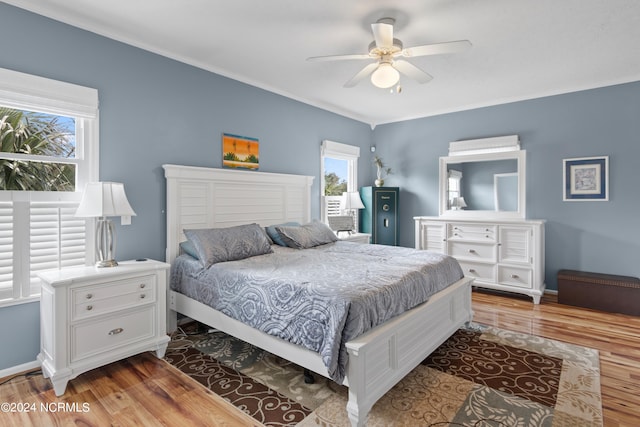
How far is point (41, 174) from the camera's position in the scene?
2.62 metres

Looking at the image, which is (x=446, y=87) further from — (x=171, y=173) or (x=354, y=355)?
(x=354, y=355)

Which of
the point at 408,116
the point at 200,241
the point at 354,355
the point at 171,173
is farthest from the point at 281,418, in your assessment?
the point at 408,116

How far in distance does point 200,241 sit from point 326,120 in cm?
297

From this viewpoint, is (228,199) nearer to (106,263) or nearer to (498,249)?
(106,263)

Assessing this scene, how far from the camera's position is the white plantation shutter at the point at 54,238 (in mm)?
2555

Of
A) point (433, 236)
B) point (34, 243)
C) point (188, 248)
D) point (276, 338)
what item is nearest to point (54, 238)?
point (34, 243)

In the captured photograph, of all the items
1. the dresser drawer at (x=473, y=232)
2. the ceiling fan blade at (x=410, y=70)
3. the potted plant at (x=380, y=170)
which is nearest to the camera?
the ceiling fan blade at (x=410, y=70)

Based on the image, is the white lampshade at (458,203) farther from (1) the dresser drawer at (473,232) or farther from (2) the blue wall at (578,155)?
(2) the blue wall at (578,155)

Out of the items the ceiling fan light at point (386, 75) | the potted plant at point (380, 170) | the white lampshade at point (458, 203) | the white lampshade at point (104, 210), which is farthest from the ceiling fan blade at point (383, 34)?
the potted plant at point (380, 170)

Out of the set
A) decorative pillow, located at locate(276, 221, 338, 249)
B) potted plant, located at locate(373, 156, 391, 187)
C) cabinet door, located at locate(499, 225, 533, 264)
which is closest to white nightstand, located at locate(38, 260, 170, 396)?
decorative pillow, located at locate(276, 221, 338, 249)

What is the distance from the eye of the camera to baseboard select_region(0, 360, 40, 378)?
244 centimetres

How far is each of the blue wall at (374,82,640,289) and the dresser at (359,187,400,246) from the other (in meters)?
1.15

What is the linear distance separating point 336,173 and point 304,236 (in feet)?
6.57

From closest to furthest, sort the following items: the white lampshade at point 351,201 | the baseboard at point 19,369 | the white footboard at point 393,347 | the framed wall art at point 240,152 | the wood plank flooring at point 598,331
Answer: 1. the white footboard at point 393,347
2. the wood plank flooring at point 598,331
3. the baseboard at point 19,369
4. the framed wall art at point 240,152
5. the white lampshade at point 351,201
